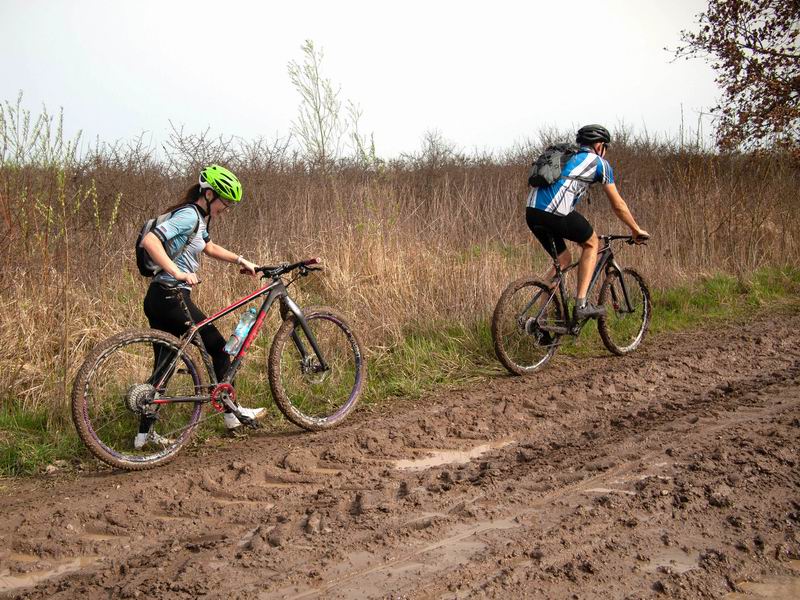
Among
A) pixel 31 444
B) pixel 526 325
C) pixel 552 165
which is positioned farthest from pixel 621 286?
pixel 31 444

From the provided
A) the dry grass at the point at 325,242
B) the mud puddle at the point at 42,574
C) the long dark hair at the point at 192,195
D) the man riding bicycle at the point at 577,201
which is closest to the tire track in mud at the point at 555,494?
the mud puddle at the point at 42,574

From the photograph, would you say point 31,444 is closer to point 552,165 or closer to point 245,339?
point 245,339

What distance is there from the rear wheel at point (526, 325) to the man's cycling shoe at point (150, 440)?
3.27 meters

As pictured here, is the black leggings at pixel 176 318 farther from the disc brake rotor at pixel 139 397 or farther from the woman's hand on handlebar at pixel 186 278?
the disc brake rotor at pixel 139 397

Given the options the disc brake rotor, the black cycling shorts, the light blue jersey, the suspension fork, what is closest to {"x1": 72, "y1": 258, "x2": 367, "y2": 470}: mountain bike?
the disc brake rotor

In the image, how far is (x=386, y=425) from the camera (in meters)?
5.94

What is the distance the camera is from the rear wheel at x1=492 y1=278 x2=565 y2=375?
721 centimetres

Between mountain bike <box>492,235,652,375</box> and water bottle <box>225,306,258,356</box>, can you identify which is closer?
water bottle <box>225,306,258,356</box>

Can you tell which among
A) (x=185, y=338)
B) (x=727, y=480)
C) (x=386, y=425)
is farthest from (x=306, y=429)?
(x=727, y=480)

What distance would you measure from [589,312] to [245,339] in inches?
149

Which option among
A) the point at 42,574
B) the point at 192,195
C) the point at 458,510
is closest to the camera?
the point at 42,574

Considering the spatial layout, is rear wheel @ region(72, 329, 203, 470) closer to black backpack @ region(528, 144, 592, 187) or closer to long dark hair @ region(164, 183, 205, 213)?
long dark hair @ region(164, 183, 205, 213)

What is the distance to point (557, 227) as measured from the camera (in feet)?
24.1

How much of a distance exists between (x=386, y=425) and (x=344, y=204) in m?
4.72
